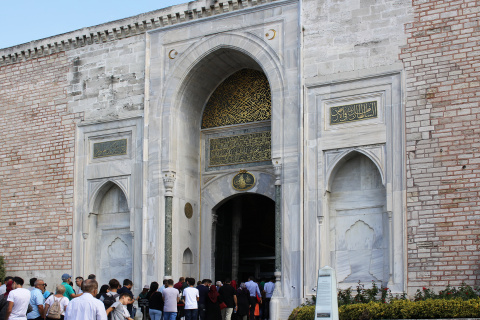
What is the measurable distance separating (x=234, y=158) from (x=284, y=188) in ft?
7.26

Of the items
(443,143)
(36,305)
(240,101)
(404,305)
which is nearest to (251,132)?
(240,101)

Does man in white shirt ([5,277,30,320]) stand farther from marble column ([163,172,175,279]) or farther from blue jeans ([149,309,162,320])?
marble column ([163,172,175,279])

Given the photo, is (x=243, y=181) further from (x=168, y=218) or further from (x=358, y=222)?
(x=358, y=222)

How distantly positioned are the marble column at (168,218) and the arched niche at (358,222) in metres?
3.35

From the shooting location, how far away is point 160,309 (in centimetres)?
1187

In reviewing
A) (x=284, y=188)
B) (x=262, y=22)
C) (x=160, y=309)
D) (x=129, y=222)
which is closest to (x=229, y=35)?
(x=262, y=22)

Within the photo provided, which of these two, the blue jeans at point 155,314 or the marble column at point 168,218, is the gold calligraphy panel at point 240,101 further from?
the blue jeans at point 155,314

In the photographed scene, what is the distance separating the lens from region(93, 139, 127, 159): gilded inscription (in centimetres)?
1603

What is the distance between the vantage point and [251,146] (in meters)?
15.7

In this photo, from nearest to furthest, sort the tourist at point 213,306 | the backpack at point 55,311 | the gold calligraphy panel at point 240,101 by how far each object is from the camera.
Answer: the backpack at point 55,311 < the tourist at point 213,306 < the gold calligraphy panel at point 240,101

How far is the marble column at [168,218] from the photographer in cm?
1494

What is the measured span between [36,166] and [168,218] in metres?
3.85

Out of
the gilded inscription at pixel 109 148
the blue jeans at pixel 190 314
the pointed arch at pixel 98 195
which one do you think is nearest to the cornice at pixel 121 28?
the gilded inscription at pixel 109 148

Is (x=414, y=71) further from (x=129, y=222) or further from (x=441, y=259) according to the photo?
(x=129, y=222)
